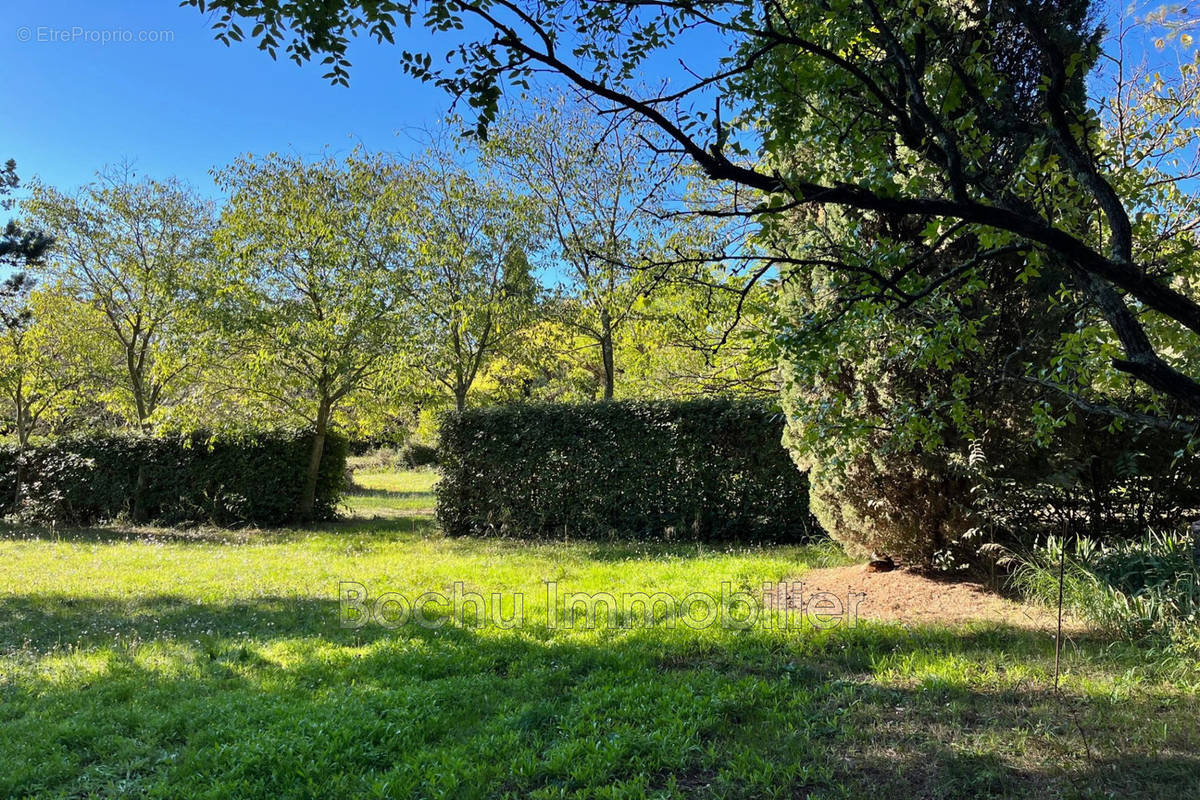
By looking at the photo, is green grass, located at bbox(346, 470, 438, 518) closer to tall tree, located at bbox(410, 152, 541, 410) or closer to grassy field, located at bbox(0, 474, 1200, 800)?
tall tree, located at bbox(410, 152, 541, 410)

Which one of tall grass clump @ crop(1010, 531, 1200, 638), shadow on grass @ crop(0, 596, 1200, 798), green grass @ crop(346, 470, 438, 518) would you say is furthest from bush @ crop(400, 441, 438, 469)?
tall grass clump @ crop(1010, 531, 1200, 638)

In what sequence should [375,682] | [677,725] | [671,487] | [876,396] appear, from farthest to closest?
[671,487], [876,396], [375,682], [677,725]

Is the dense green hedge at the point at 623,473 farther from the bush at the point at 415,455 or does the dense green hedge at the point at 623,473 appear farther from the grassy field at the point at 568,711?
the bush at the point at 415,455

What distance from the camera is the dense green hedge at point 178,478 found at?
12195mm

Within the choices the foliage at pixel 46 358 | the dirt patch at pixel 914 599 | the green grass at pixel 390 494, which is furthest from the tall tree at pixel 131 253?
the dirt patch at pixel 914 599

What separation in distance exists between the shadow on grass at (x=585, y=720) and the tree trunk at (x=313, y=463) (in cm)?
772

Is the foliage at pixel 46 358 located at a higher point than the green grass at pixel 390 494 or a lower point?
higher

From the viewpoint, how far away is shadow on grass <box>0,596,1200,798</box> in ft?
9.14

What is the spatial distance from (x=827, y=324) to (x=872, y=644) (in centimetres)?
261

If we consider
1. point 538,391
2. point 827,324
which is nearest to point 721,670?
point 827,324

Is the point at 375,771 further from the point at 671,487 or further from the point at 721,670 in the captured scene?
the point at 671,487

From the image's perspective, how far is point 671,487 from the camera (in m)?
9.54

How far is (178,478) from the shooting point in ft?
41.0

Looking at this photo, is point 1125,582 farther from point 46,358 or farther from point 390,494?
point 46,358
